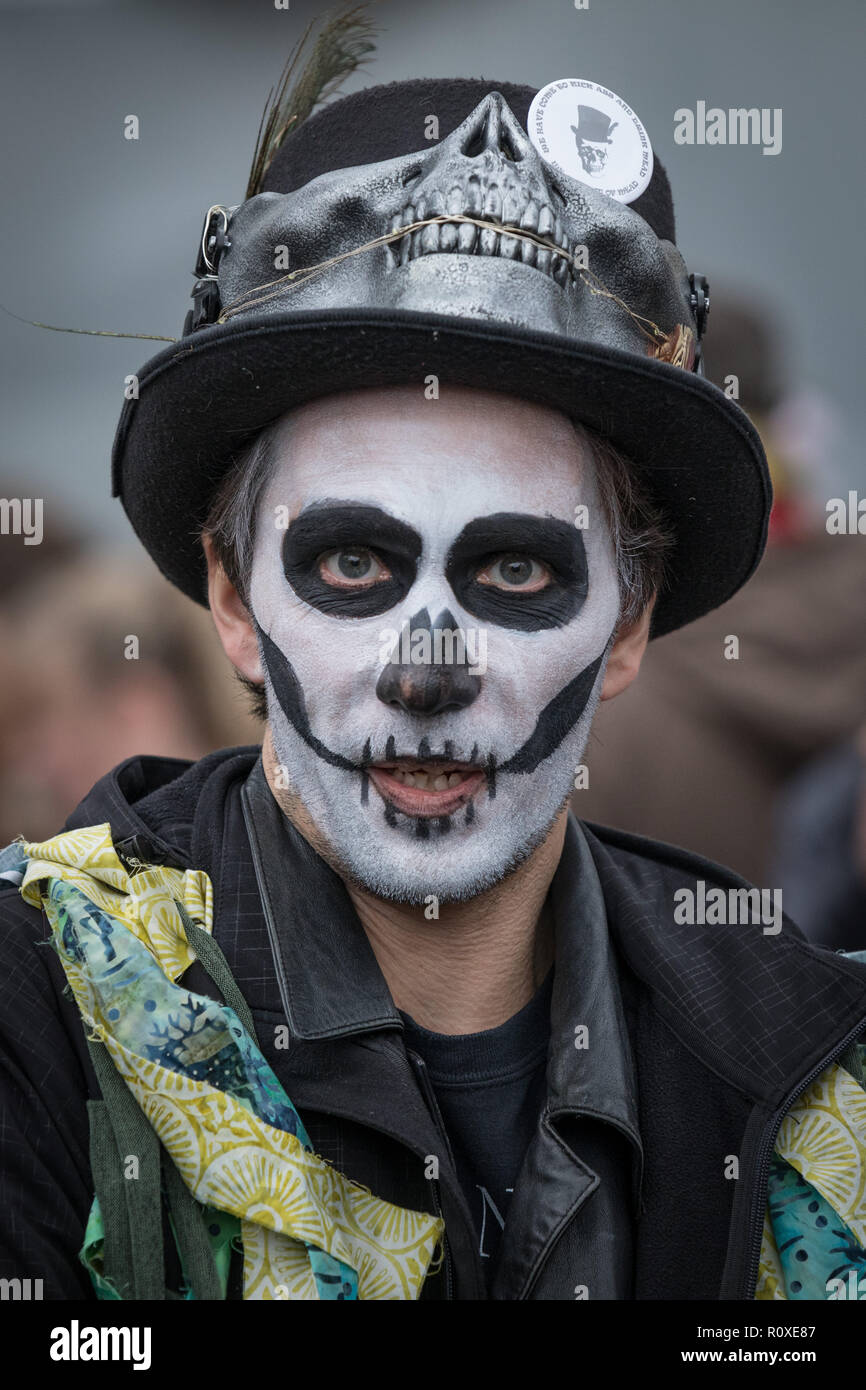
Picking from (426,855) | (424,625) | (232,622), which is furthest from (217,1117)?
(232,622)

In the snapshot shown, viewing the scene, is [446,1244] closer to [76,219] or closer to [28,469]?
→ [28,469]

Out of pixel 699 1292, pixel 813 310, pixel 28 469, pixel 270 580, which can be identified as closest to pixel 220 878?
pixel 270 580

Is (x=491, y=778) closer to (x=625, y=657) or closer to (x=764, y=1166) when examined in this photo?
(x=625, y=657)

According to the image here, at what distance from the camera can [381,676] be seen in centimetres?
198

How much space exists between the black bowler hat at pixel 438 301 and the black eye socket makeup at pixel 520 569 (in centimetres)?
11

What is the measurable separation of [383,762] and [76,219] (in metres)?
2.83

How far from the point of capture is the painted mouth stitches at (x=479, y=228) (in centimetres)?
204

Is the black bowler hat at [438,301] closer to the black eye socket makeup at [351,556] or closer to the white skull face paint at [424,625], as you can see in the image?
the white skull face paint at [424,625]

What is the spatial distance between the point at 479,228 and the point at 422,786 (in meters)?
0.82

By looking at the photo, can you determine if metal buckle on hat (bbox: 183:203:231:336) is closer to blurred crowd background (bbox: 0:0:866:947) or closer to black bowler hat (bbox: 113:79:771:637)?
black bowler hat (bbox: 113:79:771:637)

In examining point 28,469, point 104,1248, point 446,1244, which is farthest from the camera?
point 28,469

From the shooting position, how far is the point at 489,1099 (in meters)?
2.13

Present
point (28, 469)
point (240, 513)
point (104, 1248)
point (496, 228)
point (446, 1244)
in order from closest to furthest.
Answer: point (104, 1248) < point (446, 1244) < point (496, 228) < point (240, 513) < point (28, 469)

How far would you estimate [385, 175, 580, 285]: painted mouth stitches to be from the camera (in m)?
2.04
